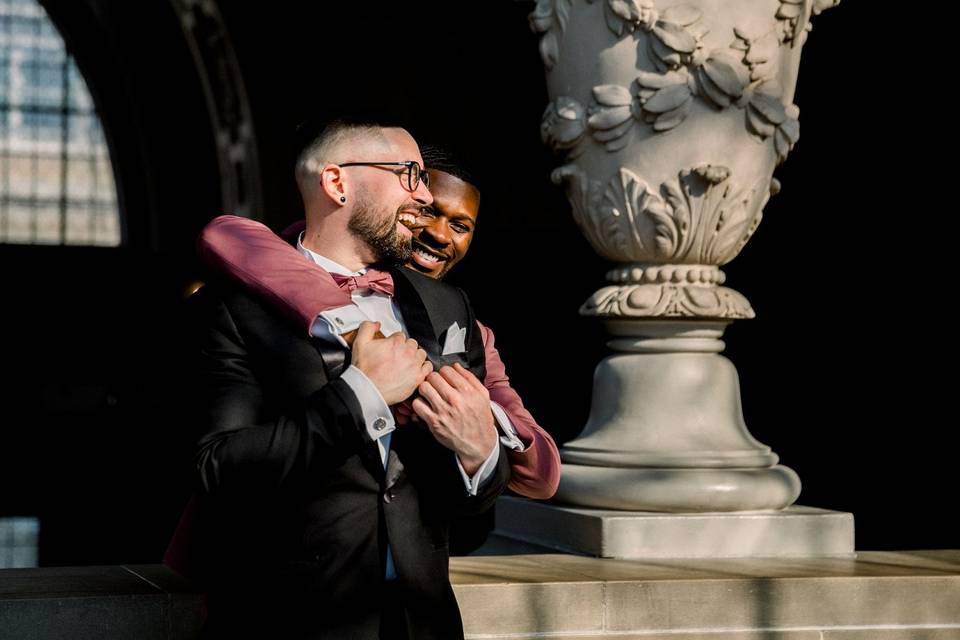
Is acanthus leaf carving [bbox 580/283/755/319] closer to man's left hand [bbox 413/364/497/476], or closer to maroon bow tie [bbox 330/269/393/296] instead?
maroon bow tie [bbox 330/269/393/296]

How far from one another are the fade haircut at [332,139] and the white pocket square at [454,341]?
1.03 ft

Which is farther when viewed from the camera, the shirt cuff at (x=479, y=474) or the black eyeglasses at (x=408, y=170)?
the black eyeglasses at (x=408, y=170)

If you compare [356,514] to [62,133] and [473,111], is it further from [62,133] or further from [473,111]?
[62,133]

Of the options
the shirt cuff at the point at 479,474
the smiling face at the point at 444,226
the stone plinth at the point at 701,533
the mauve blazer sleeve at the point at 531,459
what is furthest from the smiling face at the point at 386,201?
the stone plinth at the point at 701,533

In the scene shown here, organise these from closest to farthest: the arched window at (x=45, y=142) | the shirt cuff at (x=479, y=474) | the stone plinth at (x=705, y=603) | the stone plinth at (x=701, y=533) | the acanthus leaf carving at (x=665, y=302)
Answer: the shirt cuff at (x=479, y=474), the stone plinth at (x=705, y=603), the stone plinth at (x=701, y=533), the acanthus leaf carving at (x=665, y=302), the arched window at (x=45, y=142)

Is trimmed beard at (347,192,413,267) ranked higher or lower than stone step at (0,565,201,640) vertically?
higher

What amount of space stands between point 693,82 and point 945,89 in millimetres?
7570

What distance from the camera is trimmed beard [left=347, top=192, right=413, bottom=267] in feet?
7.23

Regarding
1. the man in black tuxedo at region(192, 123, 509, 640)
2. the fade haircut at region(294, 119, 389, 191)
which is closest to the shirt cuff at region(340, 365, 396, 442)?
the man in black tuxedo at region(192, 123, 509, 640)

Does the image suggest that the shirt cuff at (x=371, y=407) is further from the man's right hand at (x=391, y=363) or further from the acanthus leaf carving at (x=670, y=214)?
the acanthus leaf carving at (x=670, y=214)

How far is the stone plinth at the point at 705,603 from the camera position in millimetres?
2953

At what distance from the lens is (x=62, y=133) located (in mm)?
22219

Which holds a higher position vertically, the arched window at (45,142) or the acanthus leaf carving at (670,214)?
the arched window at (45,142)

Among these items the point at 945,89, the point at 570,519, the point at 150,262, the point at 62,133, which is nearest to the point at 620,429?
the point at 570,519
